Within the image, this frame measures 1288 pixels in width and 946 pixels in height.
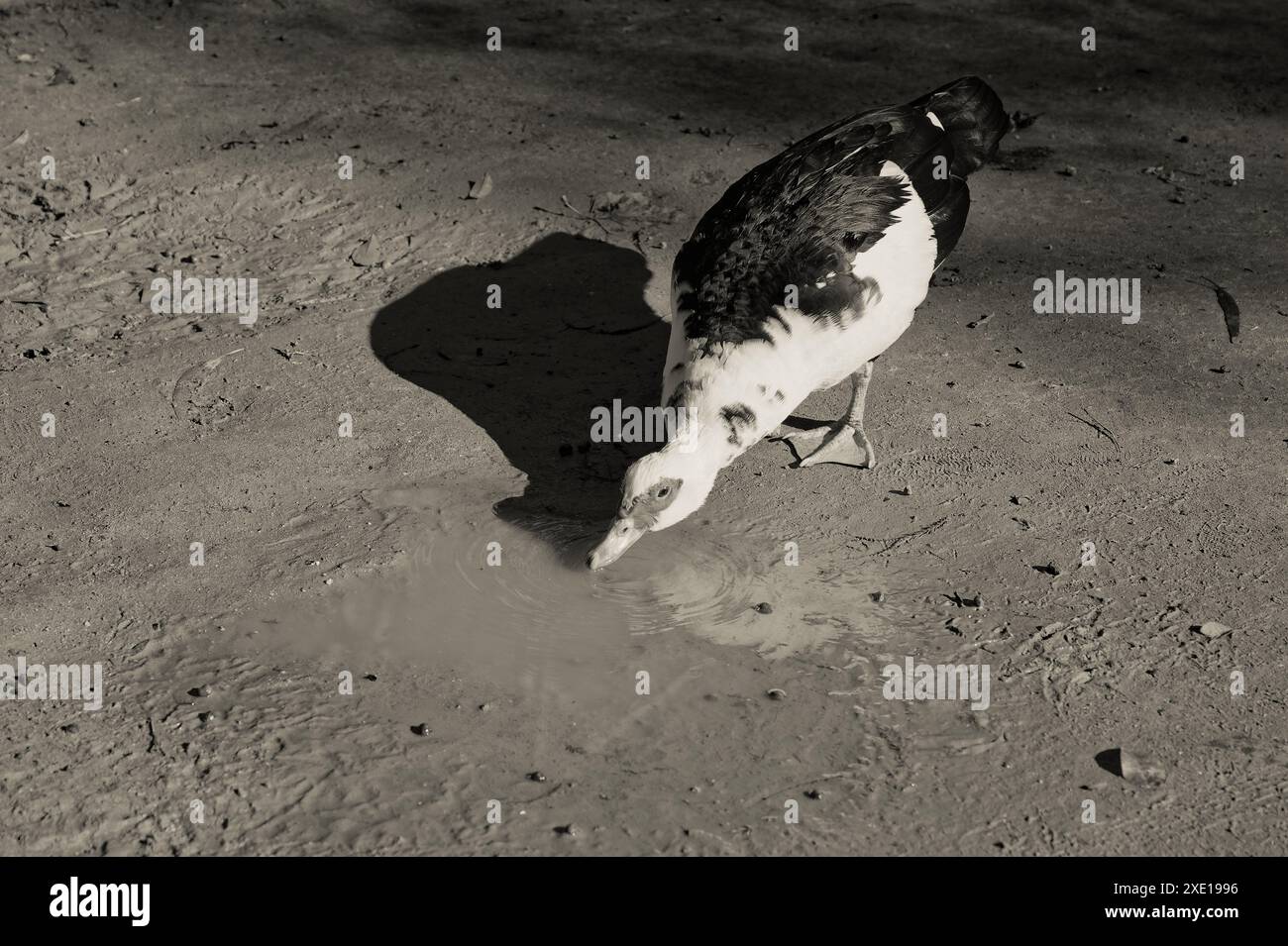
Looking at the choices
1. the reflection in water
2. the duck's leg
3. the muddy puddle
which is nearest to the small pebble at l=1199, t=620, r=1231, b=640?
the muddy puddle

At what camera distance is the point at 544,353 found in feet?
19.6

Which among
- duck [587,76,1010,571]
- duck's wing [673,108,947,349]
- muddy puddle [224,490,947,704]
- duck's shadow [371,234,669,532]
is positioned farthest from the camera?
duck's shadow [371,234,669,532]

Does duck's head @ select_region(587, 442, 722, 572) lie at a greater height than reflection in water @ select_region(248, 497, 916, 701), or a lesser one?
greater

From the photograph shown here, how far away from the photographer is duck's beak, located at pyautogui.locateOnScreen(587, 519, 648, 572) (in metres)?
4.57

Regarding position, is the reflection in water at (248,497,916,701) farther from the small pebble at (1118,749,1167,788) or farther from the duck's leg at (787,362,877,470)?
the small pebble at (1118,749,1167,788)

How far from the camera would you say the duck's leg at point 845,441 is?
532 cm

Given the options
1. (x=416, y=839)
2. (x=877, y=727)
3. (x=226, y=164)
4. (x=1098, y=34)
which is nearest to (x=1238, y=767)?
(x=877, y=727)

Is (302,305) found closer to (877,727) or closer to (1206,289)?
(877,727)

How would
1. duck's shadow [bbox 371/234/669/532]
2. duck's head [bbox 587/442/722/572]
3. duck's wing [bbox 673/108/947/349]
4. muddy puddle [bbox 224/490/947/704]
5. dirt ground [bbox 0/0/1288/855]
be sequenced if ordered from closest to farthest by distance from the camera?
dirt ground [bbox 0/0/1288/855] → muddy puddle [bbox 224/490/947/704] → duck's head [bbox 587/442/722/572] → duck's wing [bbox 673/108/947/349] → duck's shadow [bbox 371/234/669/532]

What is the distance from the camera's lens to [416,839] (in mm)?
3643

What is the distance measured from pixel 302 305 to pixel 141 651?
2316 mm

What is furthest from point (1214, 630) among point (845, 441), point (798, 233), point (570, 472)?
point (570, 472)

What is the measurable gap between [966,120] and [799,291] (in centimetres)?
146

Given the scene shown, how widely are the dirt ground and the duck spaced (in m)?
0.33
